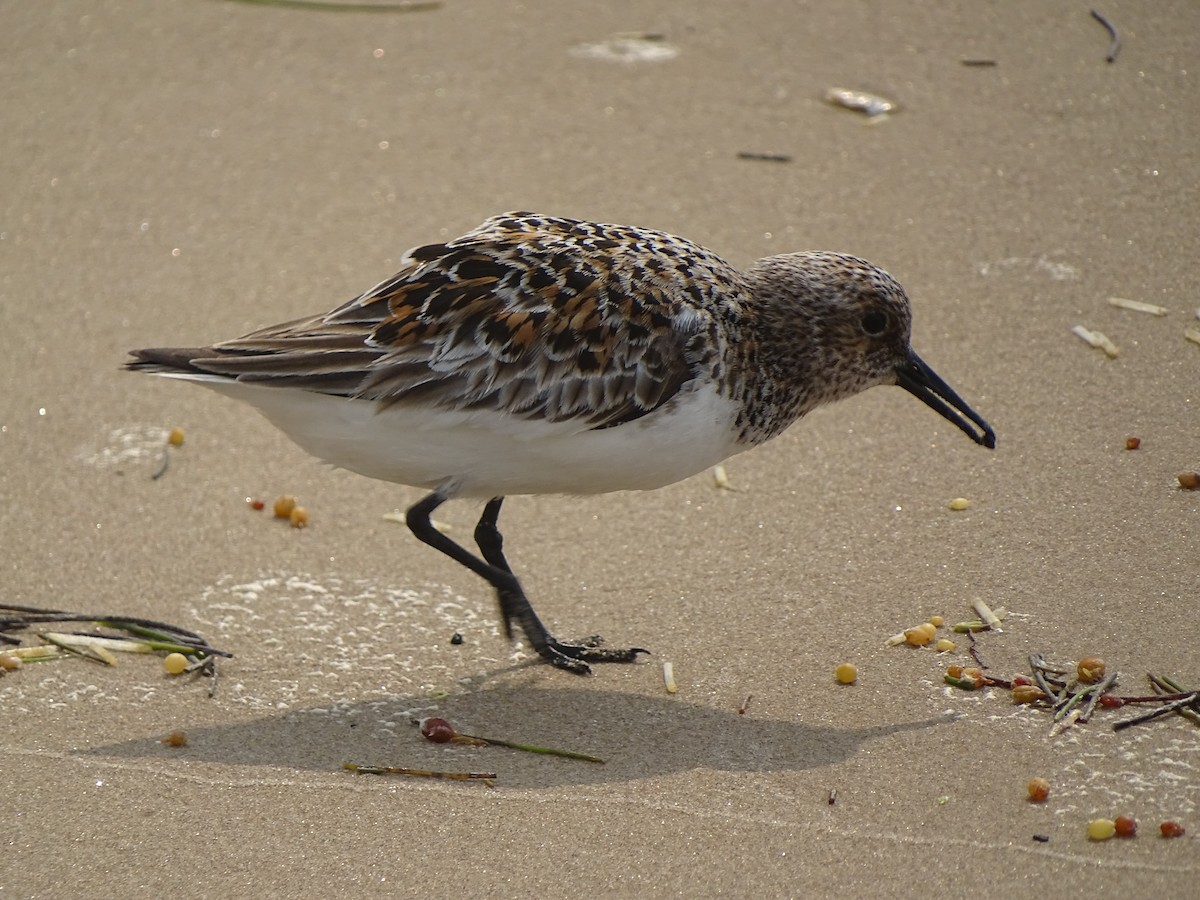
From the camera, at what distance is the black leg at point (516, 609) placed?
5074 millimetres

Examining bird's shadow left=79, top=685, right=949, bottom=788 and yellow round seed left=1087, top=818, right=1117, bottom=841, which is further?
bird's shadow left=79, top=685, right=949, bottom=788

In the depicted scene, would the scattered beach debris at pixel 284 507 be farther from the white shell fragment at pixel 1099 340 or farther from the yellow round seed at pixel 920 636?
the white shell fragment at pixel 1099 340

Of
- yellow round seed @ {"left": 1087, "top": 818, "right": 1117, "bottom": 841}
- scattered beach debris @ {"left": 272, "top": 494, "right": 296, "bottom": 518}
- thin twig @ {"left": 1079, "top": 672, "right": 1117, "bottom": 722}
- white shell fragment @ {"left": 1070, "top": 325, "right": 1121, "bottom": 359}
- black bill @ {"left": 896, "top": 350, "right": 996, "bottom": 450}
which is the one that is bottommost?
scattered beach debris @ {"left": 272, "top": 494, "right": 296, "bottom": 518}

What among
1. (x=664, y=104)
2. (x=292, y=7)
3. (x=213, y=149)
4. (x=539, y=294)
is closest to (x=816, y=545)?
(x=539, y=294)

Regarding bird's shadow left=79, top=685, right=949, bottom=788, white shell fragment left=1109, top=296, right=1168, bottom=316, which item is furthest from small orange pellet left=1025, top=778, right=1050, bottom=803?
white shell fragment left=1109, top=296, right=1168, bottom=316

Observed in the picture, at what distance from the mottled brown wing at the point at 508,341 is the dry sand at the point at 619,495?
0.96 metres

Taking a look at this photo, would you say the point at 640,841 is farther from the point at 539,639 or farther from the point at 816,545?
the point at 816,545

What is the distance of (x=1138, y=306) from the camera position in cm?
659

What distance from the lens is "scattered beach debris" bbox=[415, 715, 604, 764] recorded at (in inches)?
181

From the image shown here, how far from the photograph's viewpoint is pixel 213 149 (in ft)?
26.1

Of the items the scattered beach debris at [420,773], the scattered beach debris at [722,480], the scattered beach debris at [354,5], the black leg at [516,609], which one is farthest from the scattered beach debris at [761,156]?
the scattered beach debris at [420,773]

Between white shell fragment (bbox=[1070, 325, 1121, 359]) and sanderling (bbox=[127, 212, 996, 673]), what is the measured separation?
2.00m

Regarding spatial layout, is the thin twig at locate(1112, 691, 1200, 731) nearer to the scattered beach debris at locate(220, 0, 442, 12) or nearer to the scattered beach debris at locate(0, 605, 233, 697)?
the scattered beach debris at locate(0, 605, 233, 697)

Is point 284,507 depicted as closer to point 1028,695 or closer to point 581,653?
point 581,653
